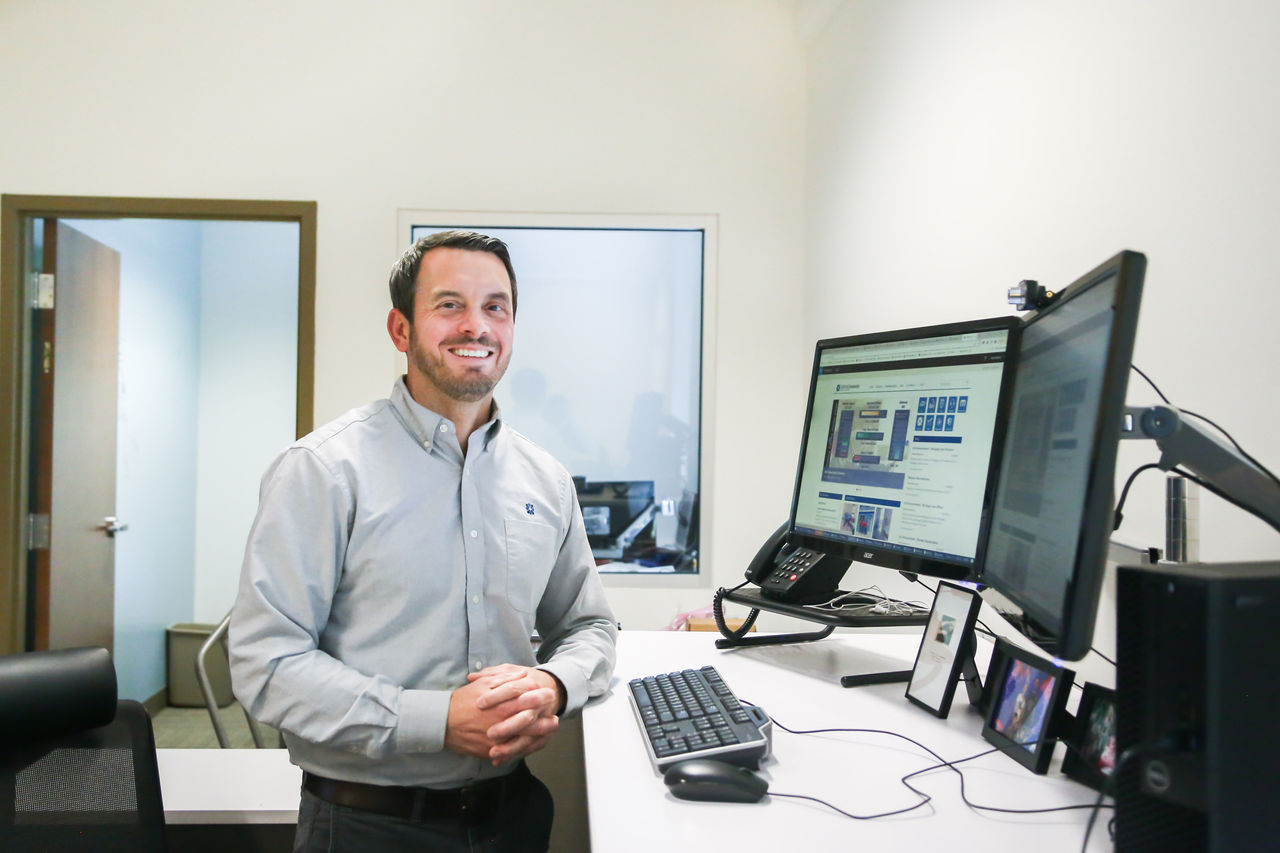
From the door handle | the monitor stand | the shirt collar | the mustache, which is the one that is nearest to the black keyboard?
the monitor stand

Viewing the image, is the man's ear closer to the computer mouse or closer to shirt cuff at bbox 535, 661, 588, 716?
shirt cuff at bbox 535, 661, 588, 716

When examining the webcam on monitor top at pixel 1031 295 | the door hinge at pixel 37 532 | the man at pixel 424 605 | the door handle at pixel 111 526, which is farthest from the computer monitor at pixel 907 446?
the door handle at pixel 111 526

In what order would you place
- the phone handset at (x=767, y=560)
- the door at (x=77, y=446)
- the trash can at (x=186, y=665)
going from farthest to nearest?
the trash can at (x=186, y=665) → the door at (x=77, y=446) → the phone handset at (x=767, y=560)

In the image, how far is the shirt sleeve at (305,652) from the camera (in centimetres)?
115

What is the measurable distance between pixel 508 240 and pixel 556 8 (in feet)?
2.95

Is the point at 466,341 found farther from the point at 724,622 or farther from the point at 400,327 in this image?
the point at 724,622

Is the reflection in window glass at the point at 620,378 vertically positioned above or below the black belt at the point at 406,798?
above

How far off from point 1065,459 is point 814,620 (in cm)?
63

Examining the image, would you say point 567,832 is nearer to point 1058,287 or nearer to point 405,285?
point 405,285

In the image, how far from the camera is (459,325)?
1.45 meters

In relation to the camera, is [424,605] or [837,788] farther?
[424,605]

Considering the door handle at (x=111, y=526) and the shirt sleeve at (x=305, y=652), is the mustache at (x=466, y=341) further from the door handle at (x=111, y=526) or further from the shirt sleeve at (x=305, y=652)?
the door handle at (x=111, y=526)

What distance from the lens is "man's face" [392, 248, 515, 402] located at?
1.42 m

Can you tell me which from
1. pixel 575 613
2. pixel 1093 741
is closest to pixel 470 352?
pixel 575 613
